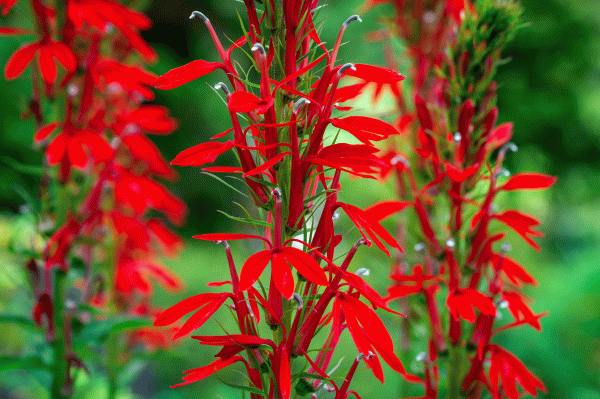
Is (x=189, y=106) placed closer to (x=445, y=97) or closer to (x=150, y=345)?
(x=150, y=345)

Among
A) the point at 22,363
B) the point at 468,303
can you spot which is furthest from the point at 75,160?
the point at 468,303

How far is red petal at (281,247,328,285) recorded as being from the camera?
1.52 feet

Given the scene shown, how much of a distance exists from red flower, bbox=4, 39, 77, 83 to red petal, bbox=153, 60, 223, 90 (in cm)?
54

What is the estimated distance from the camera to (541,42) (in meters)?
4.04

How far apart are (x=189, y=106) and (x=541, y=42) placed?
351 cm

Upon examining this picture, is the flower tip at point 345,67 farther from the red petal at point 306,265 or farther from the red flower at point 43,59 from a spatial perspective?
the red flower at point 43,59

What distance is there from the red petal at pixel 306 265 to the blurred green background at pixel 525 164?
65.6 inches

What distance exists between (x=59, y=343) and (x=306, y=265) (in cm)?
94

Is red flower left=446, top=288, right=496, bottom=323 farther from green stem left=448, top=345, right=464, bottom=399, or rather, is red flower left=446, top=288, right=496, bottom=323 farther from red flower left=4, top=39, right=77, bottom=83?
red flower left=4, top=39, right=77, bottom=83

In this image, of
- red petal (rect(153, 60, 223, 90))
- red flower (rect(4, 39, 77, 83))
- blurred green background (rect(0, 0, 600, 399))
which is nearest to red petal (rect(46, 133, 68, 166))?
red flower (rect(4, 39, 77, 83))

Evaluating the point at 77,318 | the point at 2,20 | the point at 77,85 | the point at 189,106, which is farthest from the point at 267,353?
the point at 2,20

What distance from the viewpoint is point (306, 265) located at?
0.48 meters

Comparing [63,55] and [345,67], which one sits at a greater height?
[345,67]

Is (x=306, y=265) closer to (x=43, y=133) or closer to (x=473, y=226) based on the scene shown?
A: (x=473, y=226)
